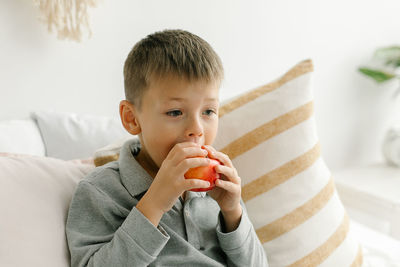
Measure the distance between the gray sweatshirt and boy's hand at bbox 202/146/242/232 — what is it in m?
0.02

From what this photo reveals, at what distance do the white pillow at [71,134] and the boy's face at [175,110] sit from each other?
1.13 ft

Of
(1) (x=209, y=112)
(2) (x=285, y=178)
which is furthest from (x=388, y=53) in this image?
(1) (x=209, y=112)

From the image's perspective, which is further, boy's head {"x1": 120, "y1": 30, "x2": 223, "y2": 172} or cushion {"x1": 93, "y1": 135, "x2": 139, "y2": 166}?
cushion {"x1": 93, "y1": 135, "x2": 139, "y2": 166}

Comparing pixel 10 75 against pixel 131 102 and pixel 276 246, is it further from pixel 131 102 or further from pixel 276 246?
pixel 276 246

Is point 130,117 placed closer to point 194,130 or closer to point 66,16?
point 194,130

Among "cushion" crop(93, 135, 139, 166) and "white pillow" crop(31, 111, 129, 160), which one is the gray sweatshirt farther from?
"white pillow" crop(31, 111, 129, 160)

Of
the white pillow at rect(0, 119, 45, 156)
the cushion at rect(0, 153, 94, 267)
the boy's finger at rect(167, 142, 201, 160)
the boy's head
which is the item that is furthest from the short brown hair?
the white pillow at rect(0, 119, 45, 156)

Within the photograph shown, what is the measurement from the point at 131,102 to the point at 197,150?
22 centimetres

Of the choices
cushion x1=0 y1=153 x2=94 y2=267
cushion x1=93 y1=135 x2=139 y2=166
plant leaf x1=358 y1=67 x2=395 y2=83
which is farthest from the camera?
plant leaf x1=358 y1=67 x2=395 y2=83

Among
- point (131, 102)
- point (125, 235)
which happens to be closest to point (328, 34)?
point (131, 102)

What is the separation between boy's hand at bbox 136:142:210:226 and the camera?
0.79 meters

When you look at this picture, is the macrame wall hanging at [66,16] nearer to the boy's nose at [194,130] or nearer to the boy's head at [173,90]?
the boy's head at [173,90]

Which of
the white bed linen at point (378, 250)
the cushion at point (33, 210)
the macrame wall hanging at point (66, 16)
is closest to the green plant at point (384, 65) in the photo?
the white bed linen at point (378, 250)

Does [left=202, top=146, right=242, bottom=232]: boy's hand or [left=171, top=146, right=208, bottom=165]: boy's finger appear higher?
[left=171, top=146, right=208, bottom=165]: boy's finger
